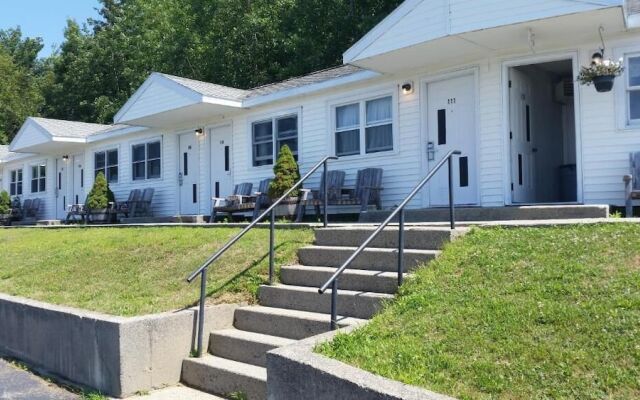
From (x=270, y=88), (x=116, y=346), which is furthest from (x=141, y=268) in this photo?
(x=270, y=88)

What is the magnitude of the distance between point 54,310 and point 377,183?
21.7 feet

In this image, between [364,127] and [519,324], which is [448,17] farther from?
[519,324]

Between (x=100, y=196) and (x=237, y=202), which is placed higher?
(x=100, y=196)

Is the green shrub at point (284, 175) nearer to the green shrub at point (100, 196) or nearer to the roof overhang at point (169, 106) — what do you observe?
the roof overhang at point (169, 106)

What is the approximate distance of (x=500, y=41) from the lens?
973 centimetres

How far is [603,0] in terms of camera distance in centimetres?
822

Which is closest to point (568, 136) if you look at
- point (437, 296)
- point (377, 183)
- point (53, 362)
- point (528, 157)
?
point (528, 157)

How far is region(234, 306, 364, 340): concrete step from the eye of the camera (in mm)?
5637

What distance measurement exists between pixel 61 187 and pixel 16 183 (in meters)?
5.08

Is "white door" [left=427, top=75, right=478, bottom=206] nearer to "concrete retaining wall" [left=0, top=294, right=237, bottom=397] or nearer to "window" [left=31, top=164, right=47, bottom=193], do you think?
"concrete retaining wall" [left=0, top=294, right=237, bottom=397]

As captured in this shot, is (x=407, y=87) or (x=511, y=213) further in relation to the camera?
(x=407, y=87)

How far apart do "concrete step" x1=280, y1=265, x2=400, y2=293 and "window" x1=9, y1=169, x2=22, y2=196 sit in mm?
23123

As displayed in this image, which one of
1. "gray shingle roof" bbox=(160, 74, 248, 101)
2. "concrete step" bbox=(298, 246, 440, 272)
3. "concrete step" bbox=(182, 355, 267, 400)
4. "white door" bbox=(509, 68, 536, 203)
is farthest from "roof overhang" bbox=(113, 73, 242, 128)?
"concrete step" bbox=(182, 355, 267, 400)

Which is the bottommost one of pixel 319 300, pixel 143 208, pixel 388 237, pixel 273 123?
pixel 319 300
